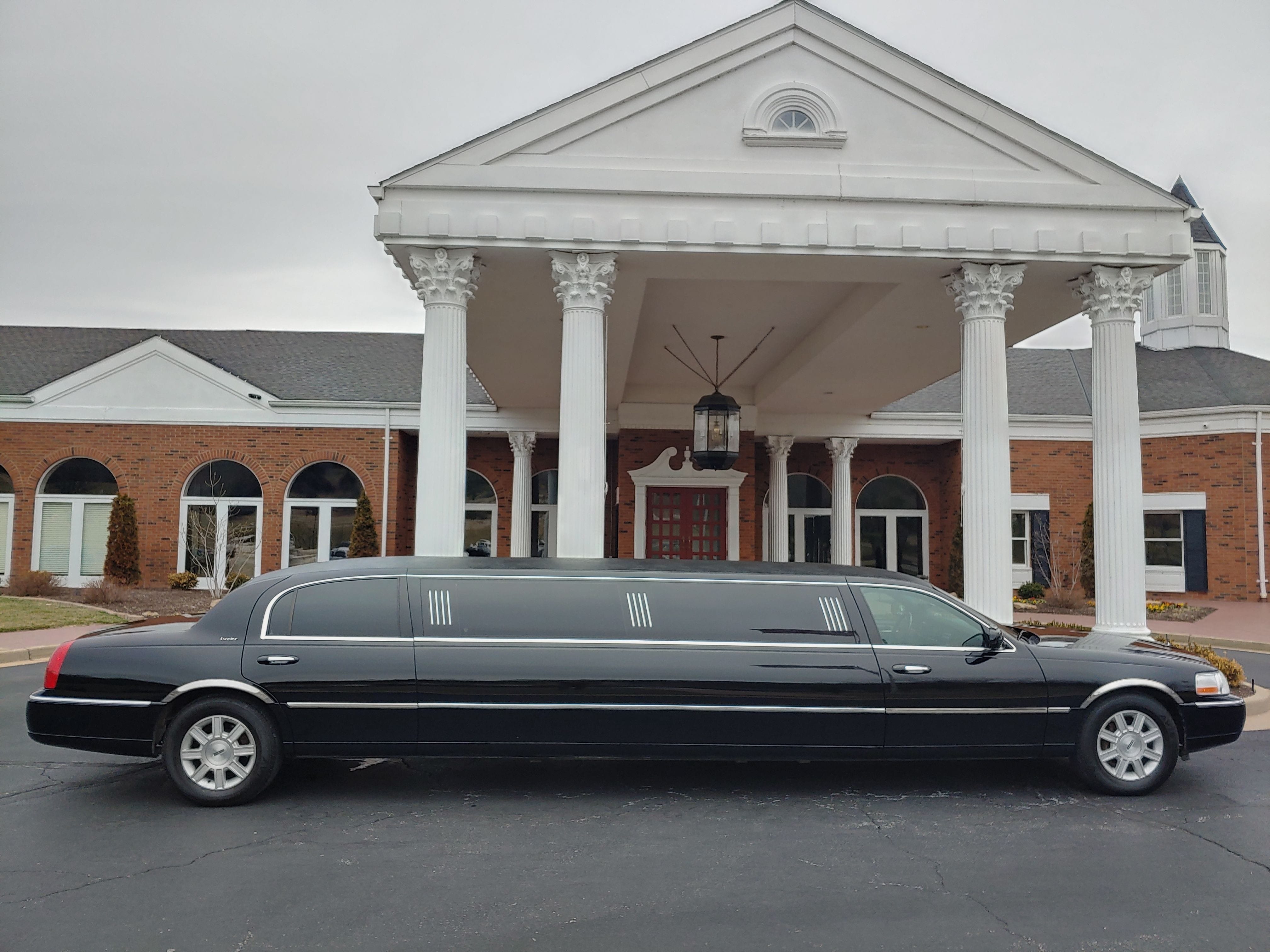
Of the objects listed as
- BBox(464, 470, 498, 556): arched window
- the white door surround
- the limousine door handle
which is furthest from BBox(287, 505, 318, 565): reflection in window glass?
the limousine door handle

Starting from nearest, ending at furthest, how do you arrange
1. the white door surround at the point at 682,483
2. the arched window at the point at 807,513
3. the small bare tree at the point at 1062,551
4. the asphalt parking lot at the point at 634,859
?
the asphalt parking lot at the point at 634,859
the white door surround at the point at 682,483
the small bare tree at the point at 1062,551
the arched window at the point at 807,513

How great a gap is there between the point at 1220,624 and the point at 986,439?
10.6 meters

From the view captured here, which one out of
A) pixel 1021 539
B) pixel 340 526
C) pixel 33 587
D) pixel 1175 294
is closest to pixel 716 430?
pixel 340 526

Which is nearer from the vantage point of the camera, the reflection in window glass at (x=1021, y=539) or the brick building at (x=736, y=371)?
the brick building at (x=736, y=371)

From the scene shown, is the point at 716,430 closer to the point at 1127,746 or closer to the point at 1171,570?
the point at 1127,746

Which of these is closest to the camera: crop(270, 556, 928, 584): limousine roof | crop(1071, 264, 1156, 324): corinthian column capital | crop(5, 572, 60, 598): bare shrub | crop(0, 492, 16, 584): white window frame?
crop(270, 556, 928, 584): limousine roof

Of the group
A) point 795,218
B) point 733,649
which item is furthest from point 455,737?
point 795,218

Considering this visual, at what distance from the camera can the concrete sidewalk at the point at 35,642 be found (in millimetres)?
11641

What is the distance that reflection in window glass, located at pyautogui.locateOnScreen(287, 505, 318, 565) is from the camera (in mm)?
21578

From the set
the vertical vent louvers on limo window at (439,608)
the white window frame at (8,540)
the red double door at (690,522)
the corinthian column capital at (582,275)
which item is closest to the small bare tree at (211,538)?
the white window frame at (8,540)

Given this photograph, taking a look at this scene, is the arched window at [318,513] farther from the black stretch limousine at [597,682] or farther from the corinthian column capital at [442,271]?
the black stretch limousine at [597,682]

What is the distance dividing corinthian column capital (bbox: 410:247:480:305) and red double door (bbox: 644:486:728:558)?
9994mm

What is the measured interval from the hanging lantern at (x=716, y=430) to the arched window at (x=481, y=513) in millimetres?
10085

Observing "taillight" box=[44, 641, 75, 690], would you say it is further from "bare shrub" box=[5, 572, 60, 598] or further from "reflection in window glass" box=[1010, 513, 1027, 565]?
"reflection in window glass" box=[1010, 513, 1027, 565]
